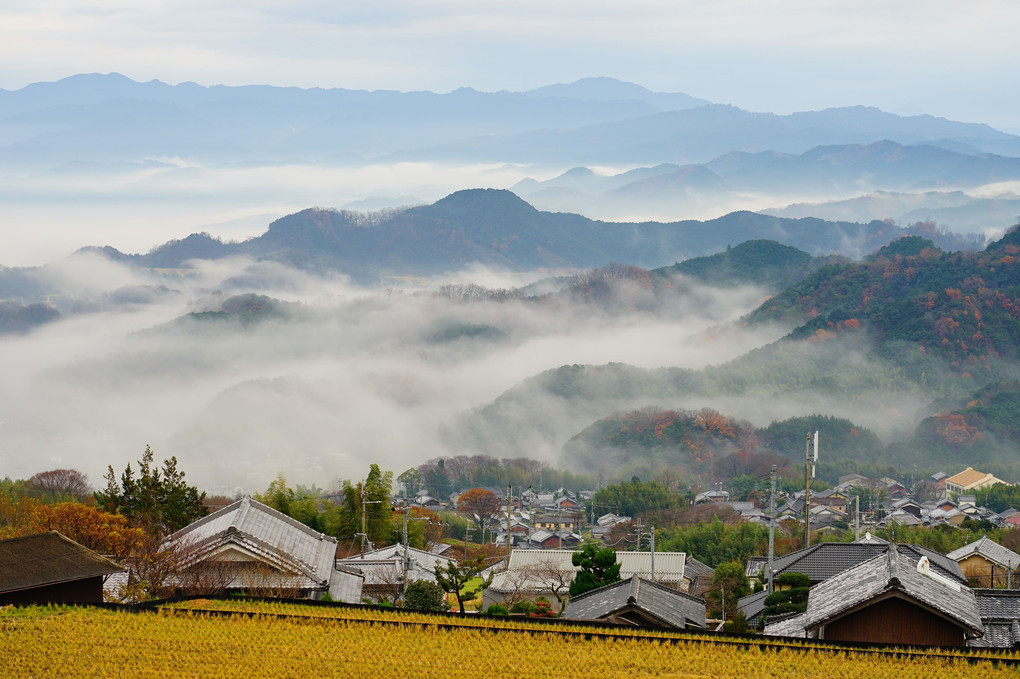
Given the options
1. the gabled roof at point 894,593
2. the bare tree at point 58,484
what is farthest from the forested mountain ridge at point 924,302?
the gabled roof at point 894,593

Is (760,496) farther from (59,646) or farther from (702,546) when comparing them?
(59,646)

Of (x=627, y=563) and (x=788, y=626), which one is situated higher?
(x=627, y=563)

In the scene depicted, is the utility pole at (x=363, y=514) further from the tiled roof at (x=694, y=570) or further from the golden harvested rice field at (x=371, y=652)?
the golden harvested rice field at (x=371, y=652)

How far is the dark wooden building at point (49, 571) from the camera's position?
1817 cm

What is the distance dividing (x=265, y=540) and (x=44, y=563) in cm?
415

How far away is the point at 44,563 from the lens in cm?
1898

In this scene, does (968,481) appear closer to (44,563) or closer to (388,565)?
(388,565)

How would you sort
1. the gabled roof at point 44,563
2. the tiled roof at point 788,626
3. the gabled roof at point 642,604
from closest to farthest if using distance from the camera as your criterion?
the tiled roof at point 788,626 < the gabled roof at point 44,563 < the gabled roof at point 642,604

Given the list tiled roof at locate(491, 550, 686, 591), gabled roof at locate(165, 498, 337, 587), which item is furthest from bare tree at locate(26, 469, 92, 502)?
gabled roof at locate(165, 498, 337, 587)

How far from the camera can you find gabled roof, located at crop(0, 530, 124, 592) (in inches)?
721

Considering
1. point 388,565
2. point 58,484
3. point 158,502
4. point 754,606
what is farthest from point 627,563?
point 58,484

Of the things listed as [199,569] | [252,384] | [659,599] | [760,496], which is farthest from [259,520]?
[252,384]

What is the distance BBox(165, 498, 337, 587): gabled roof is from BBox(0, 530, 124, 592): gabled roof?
1.97m

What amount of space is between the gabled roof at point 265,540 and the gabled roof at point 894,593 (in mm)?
9431
